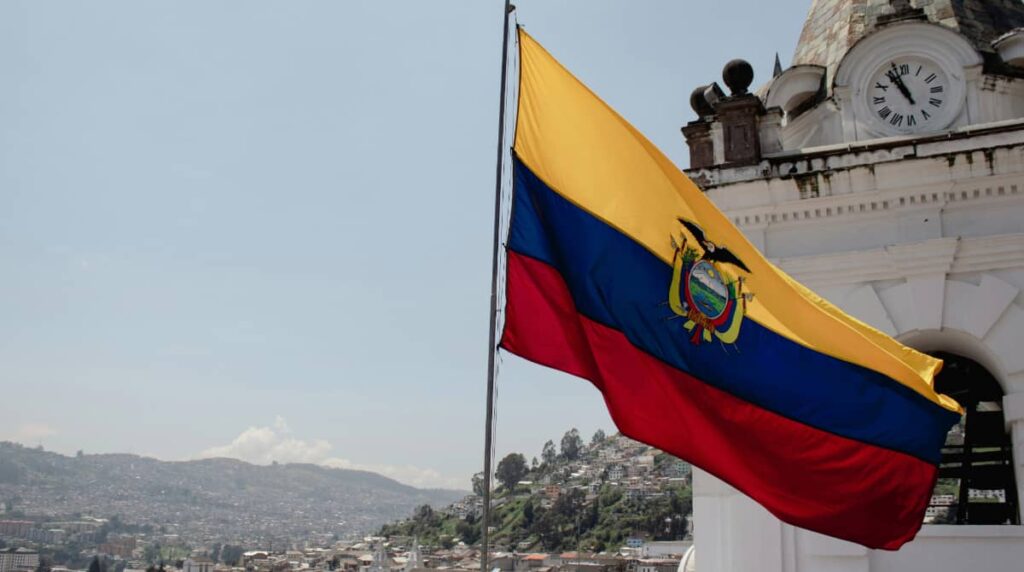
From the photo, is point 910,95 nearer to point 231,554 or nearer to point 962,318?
point 962,318

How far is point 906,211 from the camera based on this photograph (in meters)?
10.0

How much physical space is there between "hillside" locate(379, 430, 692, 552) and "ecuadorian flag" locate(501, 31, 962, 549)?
91333 mm

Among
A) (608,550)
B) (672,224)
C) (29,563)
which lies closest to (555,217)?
(672,224)

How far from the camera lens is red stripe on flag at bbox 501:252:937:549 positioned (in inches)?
259

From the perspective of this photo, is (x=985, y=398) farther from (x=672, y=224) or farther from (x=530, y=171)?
(x=530, y=171)

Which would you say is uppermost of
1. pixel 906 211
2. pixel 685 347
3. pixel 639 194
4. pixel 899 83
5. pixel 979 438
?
pixel 899 83

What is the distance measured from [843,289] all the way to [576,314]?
467 centimetres

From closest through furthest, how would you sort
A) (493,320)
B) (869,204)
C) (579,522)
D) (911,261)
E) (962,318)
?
(493,320) → (962,318) → (911,261) → (869,204) → (579,522)

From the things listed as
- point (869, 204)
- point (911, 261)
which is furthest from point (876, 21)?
point (911, 261)

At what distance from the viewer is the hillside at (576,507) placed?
4665 inches

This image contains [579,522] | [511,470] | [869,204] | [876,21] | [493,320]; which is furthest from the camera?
[511,470]

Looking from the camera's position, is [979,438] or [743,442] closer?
[743,442]

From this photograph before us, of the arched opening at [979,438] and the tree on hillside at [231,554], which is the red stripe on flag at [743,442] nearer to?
the arched opening at [979,438]

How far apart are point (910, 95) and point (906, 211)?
1.60 metres
